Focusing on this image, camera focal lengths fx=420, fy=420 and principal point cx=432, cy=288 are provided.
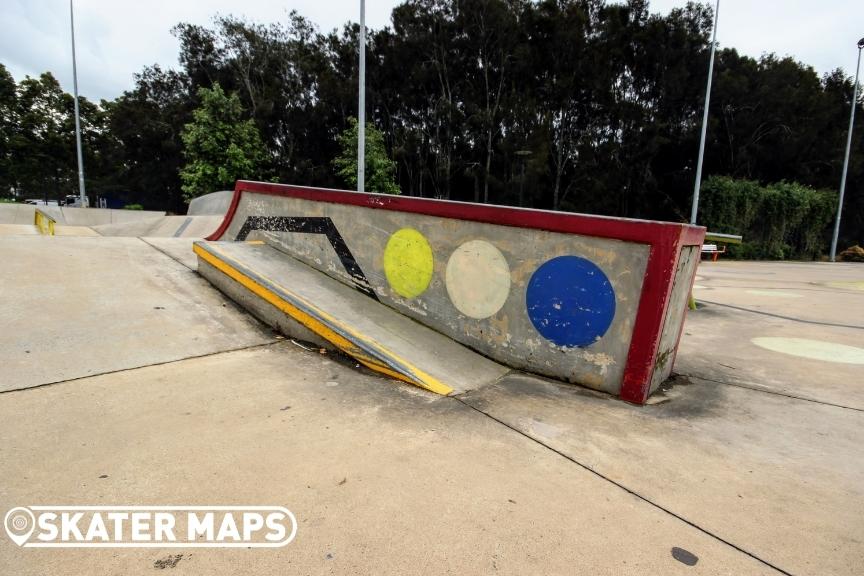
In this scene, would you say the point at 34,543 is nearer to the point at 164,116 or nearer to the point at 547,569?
the point at 547,569

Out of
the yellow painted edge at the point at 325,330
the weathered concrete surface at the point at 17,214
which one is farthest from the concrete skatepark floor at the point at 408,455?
the weathered concrete surface at the point at 17,214

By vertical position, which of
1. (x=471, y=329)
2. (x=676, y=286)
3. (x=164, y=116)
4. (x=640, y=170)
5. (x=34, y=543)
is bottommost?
(x=34, y=543)

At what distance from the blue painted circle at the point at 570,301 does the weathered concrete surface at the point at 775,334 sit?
1.45 metres

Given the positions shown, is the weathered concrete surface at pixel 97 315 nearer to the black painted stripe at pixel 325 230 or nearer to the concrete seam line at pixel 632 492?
the black painted stripe at pixel 325 230

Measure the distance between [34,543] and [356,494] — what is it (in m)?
1.27

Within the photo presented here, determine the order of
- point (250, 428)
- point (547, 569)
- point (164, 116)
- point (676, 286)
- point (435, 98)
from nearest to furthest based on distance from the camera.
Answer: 1. point (547, 569)
2. point (250, 428)
3. point (676, 286)
4. point (435, 98)
5. point (164, 116)

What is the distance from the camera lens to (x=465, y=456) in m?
2.44

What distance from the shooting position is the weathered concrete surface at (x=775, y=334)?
13.0ft

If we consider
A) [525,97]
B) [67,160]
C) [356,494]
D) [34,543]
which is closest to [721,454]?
[356,494]

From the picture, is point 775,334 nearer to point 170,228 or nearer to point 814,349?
point 814,349

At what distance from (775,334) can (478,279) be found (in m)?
4.64

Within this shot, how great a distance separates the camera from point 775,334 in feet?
19.1

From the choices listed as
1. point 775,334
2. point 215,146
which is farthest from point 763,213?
point 215,146
